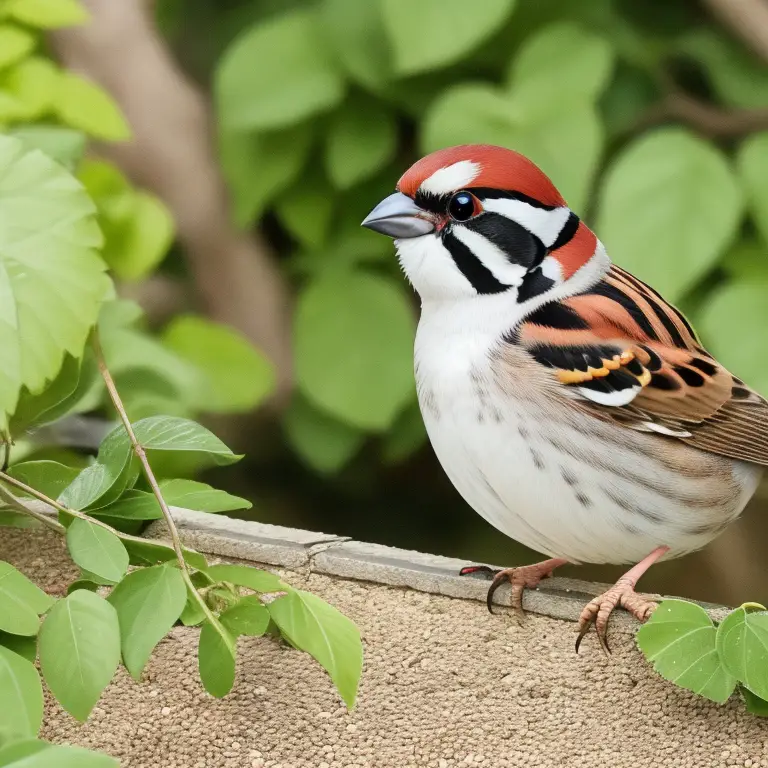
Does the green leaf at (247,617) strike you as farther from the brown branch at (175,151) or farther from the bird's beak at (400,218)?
the brown branch at (175,151)

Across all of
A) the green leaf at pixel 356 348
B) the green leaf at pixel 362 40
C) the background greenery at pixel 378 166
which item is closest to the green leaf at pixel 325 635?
the background greenery at pixel 378 166

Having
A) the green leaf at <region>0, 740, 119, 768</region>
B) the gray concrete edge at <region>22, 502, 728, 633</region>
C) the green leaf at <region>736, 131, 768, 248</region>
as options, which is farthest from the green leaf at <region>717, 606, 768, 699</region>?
the green leaf at <region>736, 131, 768, 248</region>

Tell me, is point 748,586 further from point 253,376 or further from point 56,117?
point 56,117

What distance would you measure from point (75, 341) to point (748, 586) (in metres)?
1.76

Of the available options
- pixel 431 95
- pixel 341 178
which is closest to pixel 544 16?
pixel 431 95

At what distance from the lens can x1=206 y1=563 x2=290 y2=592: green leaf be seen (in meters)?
1.03

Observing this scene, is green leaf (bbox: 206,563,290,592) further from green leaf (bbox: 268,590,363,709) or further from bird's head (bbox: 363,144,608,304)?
bird's head (bbox: 363,144,608,304)

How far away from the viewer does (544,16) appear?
221 cm

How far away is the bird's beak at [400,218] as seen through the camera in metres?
1.13

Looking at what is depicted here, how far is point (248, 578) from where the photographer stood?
41.2 inches

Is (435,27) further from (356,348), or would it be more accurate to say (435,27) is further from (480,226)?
(480,226)

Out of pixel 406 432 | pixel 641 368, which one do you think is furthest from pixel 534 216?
pixel 406 432

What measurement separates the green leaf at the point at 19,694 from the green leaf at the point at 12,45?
38.7 inches

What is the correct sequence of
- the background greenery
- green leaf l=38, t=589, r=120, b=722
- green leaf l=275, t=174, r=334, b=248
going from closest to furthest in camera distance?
green leaf l=38, t=589, r=120, b=722 → the background greenery → green leaf l=275, t=174, r=334, b=248
